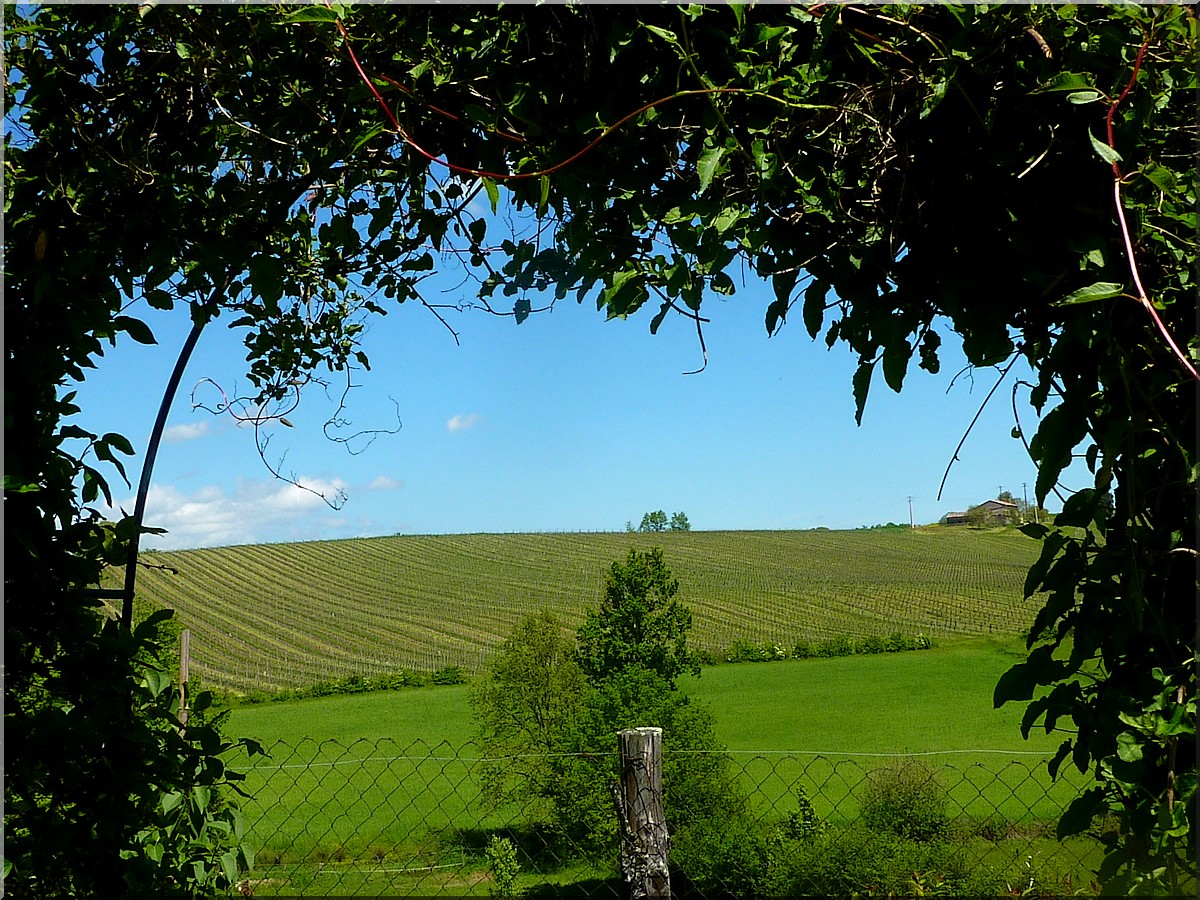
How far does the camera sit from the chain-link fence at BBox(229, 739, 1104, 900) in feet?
19.6

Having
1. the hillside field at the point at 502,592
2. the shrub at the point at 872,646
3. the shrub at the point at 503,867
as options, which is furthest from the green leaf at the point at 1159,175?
the shrub at the point at 872,646

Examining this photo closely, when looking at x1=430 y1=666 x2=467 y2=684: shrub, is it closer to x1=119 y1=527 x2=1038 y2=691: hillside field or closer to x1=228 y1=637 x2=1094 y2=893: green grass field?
x1=119 y1=527 x2=1038 y2=691: hillside field

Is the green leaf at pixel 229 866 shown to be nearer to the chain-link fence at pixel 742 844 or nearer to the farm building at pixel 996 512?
the farm building at pixel 996 512

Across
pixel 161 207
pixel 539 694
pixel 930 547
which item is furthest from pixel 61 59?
pixel 930 547

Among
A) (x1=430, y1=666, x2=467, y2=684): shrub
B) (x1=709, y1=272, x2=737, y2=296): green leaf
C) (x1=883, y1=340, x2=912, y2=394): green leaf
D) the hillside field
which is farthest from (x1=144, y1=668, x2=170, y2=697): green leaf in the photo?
(x1=430, y1=666, x2=467, y2=684): shrub

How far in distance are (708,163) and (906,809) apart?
24.6ft

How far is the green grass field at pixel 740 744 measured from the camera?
10.8 meters

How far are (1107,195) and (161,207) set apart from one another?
3.98 feet

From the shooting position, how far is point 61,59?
132 cm

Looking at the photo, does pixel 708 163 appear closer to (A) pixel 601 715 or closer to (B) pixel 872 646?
(A) pixel 601 715

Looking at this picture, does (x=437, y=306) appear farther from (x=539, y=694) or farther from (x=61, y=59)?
(x=539, y=694)

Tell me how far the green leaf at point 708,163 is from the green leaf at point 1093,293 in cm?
36

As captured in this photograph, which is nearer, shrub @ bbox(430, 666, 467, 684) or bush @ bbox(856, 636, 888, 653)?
shrub @ bbox(430, 666, 467, 684)

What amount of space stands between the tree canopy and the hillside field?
15754mm
